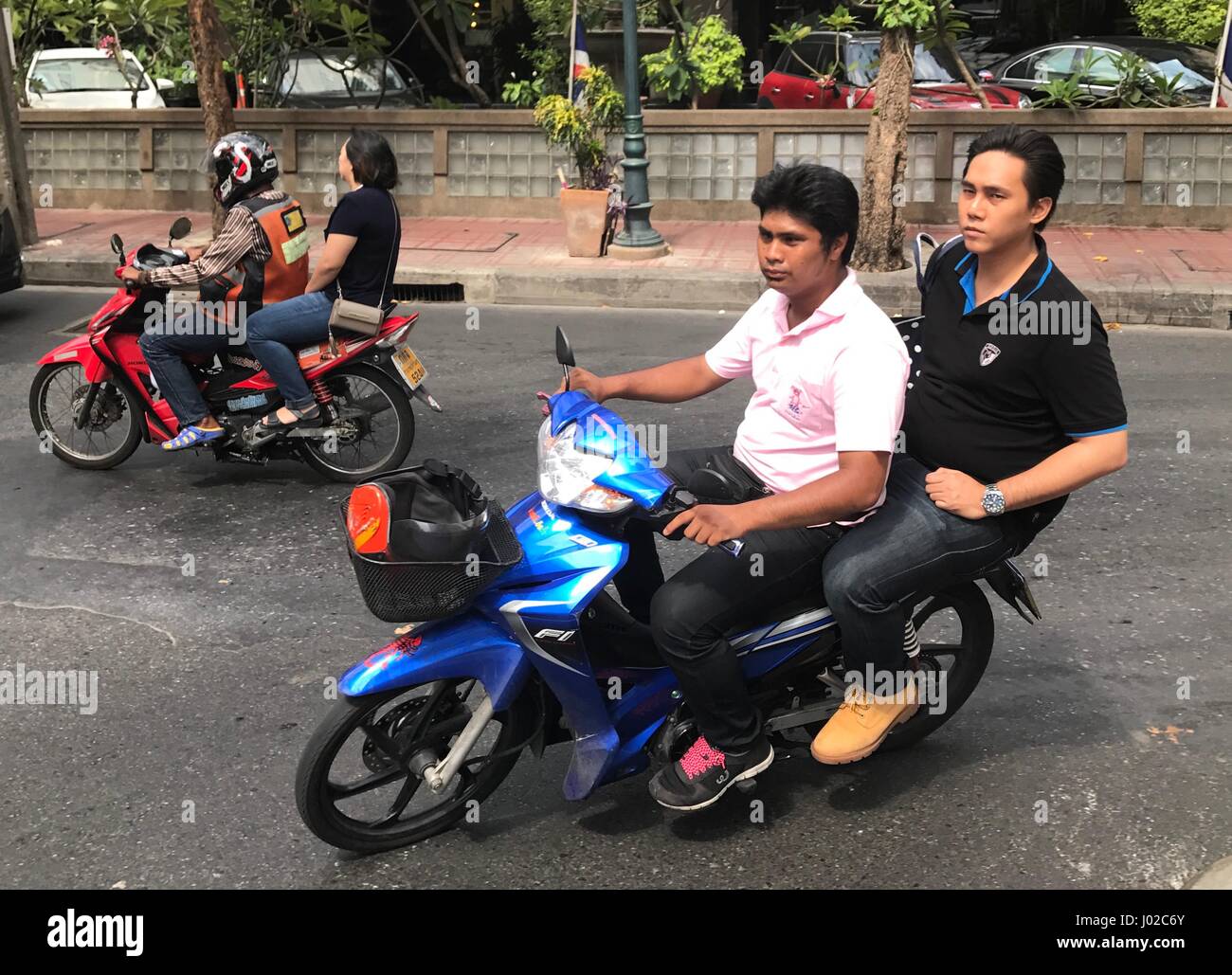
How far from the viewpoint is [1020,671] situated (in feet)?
15.8

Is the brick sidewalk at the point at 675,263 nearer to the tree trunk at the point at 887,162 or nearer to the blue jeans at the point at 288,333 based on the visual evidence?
the tree trunk at the point at 887,162

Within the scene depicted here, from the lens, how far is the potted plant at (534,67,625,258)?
470 inches

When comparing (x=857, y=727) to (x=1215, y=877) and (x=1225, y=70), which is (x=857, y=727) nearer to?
(x=1215, y=877)

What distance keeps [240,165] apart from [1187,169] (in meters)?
9.89

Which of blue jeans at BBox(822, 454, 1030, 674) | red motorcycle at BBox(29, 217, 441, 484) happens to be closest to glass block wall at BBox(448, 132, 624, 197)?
red motorcycle at BBox(29, 217, 441, 484)

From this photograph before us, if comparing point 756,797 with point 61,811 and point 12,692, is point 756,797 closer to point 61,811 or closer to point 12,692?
point 61,811

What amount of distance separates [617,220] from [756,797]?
31.3ft

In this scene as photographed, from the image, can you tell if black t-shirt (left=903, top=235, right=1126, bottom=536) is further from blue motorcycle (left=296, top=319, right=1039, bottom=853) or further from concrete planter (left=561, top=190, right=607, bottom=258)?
concrete planter (left=561, top=190, right=607, bottom=258)

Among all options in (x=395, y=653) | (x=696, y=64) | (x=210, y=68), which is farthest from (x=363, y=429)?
(x=696, y=64)

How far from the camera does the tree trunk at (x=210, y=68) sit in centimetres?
1196

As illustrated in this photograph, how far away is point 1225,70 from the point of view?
12.9 m

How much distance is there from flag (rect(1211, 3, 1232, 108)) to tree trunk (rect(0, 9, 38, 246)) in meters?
11.4

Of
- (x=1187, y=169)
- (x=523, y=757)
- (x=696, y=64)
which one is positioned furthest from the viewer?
(x=696, y=64)

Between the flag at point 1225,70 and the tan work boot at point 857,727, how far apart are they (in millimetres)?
11212
